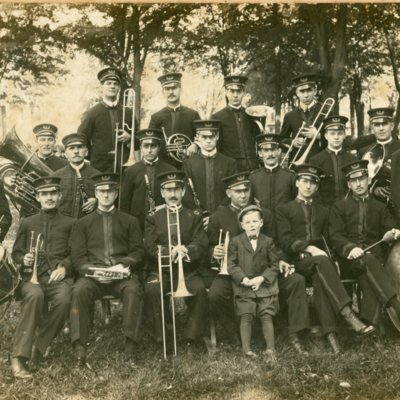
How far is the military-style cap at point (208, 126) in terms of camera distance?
5.66m

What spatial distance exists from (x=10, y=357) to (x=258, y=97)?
3.70 meters

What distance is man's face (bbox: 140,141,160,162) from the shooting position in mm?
5664

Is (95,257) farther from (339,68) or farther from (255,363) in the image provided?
(339,68)

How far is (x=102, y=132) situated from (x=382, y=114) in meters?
2.86

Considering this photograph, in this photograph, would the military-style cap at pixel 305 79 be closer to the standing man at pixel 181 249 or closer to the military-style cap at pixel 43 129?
the standing man at pixel 181 249

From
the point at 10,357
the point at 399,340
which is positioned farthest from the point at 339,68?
the point at 10,357

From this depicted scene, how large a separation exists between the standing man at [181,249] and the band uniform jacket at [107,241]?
0.44 ft

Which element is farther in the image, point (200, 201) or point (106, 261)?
point (200, 201)

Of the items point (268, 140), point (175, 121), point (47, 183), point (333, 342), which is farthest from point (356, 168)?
point (47, 183)

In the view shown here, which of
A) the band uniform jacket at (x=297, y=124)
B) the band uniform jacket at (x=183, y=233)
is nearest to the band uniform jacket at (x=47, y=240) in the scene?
the band uniform jacket at (x=183, y=233)

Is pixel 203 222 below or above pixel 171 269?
above

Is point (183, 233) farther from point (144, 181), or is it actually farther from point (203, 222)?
point (144, 181)

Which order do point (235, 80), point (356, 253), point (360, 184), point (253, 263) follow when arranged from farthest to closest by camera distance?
point (235, 80), point (360, 184), point (356, 253), point (253, 263)

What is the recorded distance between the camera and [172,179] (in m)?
5.20
